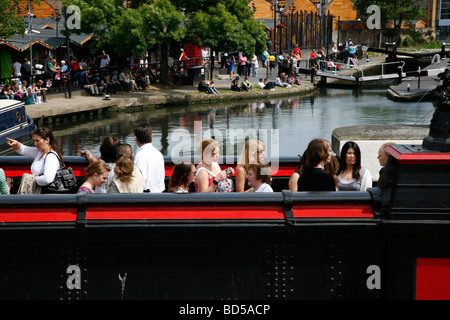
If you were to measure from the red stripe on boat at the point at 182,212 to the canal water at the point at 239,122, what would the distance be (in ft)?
45.1

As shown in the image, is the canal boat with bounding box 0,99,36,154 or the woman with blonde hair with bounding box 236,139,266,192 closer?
the woman with blonde hair with bounding box 236,139,266,192

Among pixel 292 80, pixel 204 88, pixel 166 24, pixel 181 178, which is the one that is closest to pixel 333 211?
pixel 181 178

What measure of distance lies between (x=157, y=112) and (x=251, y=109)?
4592mm

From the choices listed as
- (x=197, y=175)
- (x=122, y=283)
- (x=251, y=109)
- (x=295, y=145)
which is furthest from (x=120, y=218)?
(x=251, y=109)

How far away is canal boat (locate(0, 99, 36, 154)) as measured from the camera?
15.1 meters

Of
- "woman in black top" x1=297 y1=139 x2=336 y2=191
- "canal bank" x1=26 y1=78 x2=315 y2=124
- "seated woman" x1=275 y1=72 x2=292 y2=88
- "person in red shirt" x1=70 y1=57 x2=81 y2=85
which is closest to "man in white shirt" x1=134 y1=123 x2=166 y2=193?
"woman in black top" x1=297 y1=139 x2=336 y2=191

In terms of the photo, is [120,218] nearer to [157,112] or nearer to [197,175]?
[197,175]

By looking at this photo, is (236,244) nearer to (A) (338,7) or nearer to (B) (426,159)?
(B) (426,159)

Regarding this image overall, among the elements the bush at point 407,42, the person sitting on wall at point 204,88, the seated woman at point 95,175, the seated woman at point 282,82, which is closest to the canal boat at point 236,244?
the seated woman at point 95,175

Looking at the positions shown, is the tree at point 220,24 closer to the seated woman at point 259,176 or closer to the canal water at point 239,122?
the canal water at point 239,122

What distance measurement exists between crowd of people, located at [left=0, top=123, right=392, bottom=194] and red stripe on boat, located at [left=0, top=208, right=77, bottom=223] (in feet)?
2.65

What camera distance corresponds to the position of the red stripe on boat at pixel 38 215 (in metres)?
4.48

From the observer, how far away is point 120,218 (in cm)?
448

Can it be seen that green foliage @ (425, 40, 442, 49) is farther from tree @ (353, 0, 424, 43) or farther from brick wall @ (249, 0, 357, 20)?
brick wall @ (249, 0, 357, 20)
